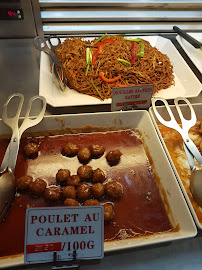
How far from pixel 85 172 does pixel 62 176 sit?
0.17 meters

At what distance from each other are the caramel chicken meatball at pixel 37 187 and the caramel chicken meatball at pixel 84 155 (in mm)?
361

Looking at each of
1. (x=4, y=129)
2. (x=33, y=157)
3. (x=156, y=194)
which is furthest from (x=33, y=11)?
(x=156, y=194)

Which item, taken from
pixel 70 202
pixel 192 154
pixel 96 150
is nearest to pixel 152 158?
pixel 192 154

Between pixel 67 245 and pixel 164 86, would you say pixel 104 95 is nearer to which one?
pixel 164 86

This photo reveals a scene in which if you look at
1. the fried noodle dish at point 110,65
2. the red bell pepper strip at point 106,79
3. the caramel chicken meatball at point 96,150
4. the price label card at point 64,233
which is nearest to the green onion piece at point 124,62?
the fried noodle dish at point 110,65

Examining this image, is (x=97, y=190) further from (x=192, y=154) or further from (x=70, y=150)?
(x=192, y=154)

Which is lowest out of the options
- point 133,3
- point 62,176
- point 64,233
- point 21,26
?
point 62,176

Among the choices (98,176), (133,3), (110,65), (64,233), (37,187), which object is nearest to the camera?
(64,233)

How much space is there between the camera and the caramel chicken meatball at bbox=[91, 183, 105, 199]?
1.66 meters

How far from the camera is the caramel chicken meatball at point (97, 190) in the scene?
166cm

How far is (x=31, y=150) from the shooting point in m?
1.89

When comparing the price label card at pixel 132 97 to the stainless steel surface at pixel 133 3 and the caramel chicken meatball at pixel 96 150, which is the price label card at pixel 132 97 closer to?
the caramel chicken meatball at pixel 96 150

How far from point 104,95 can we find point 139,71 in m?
0.58

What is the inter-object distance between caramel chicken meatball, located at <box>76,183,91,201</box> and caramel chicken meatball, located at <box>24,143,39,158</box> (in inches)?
19.3
